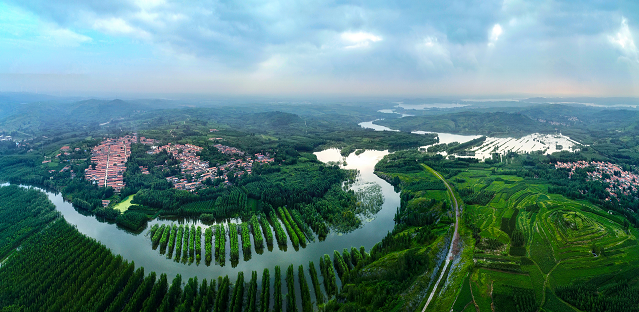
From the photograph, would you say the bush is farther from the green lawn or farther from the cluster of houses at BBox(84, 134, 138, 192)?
the cluster of houses at BBox(84, 134, 138, 192)

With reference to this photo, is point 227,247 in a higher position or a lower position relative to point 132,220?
lower

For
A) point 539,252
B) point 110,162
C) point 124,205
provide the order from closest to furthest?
1. point 539,252
2. point 124,205
3. point 110,162

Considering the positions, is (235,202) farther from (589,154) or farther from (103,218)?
(589,154)

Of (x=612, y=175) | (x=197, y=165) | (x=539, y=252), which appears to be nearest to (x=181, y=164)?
(x=197, y=165)

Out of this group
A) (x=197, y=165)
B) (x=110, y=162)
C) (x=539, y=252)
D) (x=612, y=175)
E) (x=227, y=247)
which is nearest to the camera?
(x=539, y=252)

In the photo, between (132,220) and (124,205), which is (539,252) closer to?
(132,220)

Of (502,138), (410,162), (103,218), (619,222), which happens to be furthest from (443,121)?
(103,218)

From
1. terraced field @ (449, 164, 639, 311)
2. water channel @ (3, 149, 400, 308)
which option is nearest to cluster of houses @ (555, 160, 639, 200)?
terraced field @ (449, 164, 639, 311)

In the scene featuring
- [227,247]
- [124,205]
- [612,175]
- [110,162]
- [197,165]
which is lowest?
[227,247]
